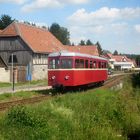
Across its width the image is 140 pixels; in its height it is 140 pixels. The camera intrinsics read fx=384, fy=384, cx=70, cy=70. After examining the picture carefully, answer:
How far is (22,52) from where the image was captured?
5428 centimetres

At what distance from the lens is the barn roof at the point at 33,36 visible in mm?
55000

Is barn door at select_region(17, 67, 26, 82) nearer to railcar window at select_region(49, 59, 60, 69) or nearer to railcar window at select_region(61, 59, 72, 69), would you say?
railcar window at select_region(49, 59, 60, 69)

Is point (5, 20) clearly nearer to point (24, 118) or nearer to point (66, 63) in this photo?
point (66, 63)

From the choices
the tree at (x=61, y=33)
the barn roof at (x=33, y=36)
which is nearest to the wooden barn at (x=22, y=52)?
the barn roof at (x=33, y=36)

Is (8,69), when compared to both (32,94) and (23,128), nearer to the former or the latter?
(32,94)

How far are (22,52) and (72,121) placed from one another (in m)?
40.5

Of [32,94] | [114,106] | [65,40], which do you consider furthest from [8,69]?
[65,40]

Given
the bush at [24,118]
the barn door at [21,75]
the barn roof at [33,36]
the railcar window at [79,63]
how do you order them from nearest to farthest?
the bush at [24,118], the railcar window at [79,63], the barn door at [21,75], the barn roof at [33,36]

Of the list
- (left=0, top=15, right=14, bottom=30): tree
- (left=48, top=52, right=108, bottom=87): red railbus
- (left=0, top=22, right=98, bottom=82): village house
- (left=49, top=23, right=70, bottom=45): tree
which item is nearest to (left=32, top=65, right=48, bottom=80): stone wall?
(left=0, top=22, right=98, bottom=82): village house

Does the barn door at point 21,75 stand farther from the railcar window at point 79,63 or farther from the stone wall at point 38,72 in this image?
the railcar window at point 79,63

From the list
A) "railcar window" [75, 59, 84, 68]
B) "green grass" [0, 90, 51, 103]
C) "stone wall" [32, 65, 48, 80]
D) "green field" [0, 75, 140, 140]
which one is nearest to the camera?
"green field" [0, 75, 140, 140]

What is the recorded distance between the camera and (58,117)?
15.0 meters

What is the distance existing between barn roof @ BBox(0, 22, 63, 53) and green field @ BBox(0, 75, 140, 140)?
3501 cm

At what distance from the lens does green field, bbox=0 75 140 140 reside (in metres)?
12.6
